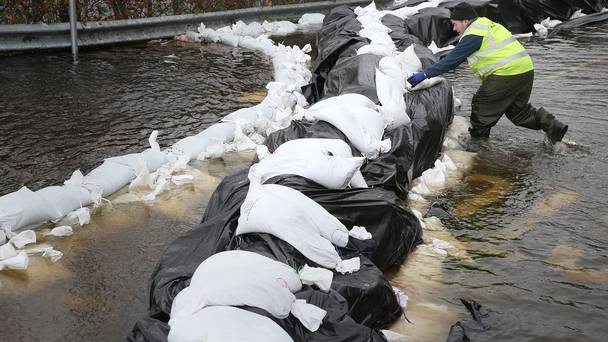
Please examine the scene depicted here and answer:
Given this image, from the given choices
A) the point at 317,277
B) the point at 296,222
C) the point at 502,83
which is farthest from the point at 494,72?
the point at 317,277

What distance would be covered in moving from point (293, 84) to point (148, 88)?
5.32 ft

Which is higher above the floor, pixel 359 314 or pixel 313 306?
pixel 313 306

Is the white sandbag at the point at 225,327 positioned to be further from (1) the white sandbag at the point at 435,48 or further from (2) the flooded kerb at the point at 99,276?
(1) the white sandbag at the point at 435,48

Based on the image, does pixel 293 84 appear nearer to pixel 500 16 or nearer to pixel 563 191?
pixel 563 191

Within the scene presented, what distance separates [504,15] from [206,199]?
26.9ft

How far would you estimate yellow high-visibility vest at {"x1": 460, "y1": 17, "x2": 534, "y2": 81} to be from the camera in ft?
17.9

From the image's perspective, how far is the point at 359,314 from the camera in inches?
112

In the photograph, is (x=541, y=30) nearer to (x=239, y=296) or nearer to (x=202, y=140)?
(x=202, y=140)

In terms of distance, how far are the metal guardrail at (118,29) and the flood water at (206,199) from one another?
0.29m

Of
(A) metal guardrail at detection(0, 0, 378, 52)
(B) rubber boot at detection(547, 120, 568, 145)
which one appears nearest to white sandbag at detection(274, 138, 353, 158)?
(B) rubber boot at detection(547, 120, 568, 145)

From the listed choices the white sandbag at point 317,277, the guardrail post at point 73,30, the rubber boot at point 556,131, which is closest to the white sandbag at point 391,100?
the rubber boot at point 556,131

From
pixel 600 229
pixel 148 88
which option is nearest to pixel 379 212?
pixel 600 229

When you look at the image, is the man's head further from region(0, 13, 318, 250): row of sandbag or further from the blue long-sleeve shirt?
region(0, 13, 318, 250): row of sandbag

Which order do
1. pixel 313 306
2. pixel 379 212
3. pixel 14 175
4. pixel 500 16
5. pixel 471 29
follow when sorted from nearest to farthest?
pixel 313 306 < pixel 379 212 < pixel 14 175 < pixel 471 29 < pixel 500 16
